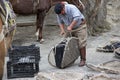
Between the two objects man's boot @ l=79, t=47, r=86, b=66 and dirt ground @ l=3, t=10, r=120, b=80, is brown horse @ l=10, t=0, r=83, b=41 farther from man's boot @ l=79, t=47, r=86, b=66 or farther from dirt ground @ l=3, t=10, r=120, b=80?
man's boot @ l=79, t=47, r=86, b=66

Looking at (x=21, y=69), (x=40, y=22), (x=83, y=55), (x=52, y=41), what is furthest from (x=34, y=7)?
(x=21, y=69)

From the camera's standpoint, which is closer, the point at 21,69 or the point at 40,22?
the point at 21,69

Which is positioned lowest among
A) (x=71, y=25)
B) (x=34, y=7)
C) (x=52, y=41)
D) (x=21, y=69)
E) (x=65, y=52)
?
(x=52, y=41)

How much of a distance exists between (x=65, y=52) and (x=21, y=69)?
93 centimetres

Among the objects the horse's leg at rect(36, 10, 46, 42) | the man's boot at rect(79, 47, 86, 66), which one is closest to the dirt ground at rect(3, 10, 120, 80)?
the man's boot at rect(79, 47, 86, 66)

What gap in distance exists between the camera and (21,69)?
7254 millimetres

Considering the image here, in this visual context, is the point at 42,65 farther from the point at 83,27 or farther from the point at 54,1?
the point at 54,1

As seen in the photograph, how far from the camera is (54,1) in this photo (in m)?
11.2

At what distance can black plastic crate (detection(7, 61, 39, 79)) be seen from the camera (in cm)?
718

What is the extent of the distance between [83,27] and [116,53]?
4.12 feet

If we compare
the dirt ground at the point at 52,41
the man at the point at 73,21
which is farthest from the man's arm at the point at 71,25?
the dirt ground at the point at 52,41

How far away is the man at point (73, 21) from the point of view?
7.27 m

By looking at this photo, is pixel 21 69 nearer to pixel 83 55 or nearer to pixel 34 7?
pixel 83 55

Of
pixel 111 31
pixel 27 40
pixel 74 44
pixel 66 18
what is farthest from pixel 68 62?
pixel 111 31
